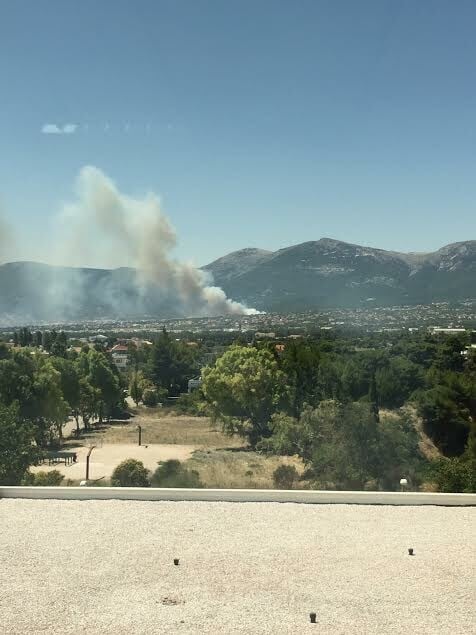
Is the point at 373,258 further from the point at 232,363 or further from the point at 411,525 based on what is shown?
the point at 411,525

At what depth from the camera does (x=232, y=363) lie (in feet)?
93.7

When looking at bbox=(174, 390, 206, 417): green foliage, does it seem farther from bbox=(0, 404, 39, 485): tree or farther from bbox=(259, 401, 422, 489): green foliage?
bbox=(0, 404, 39, 485): tree

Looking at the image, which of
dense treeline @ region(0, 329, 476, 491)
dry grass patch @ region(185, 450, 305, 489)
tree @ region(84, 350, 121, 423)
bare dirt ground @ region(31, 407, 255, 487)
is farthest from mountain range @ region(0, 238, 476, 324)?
dry grass patch @ region(185, 450, 305, 489)

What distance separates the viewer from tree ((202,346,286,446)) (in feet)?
89.2

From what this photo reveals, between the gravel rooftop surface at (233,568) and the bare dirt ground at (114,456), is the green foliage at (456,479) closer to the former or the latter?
the gravel rooftop surface at (233,568)

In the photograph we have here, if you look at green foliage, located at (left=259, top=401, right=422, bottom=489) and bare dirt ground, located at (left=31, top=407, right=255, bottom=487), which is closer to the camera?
green foliage, located at (left=259, top=401, right=422, bottom=489)

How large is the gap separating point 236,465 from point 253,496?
12924 mm

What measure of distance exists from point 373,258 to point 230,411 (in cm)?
14981

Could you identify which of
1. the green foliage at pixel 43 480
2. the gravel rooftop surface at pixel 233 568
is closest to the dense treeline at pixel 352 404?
the green foliage at pixel 43 480

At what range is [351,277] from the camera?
14850cm

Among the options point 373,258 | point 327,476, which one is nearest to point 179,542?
point 327,476

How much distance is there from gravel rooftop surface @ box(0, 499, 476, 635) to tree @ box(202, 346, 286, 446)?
18827 mm

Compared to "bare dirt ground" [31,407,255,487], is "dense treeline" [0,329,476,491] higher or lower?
higher

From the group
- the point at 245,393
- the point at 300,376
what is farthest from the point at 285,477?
the point at 300,376
